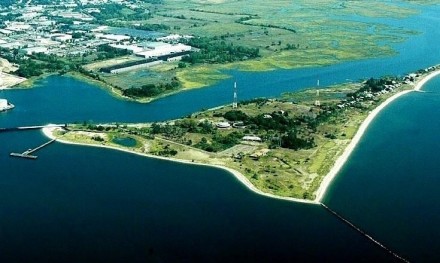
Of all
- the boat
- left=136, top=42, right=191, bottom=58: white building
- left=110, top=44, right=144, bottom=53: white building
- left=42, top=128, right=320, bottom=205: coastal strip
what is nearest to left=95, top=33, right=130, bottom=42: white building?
left=110, top=44, right=144, bottom=53: white building

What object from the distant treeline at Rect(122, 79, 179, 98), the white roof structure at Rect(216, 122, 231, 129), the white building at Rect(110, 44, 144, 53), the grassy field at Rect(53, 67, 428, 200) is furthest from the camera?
the white building at Rect(110, 44, 144, 53)

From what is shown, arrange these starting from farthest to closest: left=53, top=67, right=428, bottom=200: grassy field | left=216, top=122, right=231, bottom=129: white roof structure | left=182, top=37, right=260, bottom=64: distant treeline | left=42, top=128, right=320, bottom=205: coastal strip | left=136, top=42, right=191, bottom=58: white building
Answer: left=136, top=42, right=191, bottom=58: white building, left=182, top=37, right=260, bottom=64: distant treeline, left=216, top=122, right=231, bottom=129: white roof structure, left=53, top=67, right=428, bottom=200: grassy field, left=42, top=128, right=320, bottom=205: coastal strip

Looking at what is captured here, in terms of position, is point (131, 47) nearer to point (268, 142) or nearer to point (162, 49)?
point (162, 49)

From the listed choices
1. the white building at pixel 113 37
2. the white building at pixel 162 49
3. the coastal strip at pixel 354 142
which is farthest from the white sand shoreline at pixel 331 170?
the white building at pixel 113 37

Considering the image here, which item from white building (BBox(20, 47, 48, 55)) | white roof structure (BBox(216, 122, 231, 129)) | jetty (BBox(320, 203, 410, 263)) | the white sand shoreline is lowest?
jetty (BBox(320, 203, 410, 263))

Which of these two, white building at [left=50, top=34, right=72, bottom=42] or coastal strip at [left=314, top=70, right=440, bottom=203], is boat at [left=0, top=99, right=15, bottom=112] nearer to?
coastal strip at [left=314, top=70, right=440, bottom=203]

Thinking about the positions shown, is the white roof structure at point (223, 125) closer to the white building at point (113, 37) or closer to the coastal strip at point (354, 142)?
the coastal strip at point (354, 142)

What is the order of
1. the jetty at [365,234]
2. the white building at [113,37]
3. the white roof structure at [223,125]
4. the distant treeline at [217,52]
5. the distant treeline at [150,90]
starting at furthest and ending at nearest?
1. the white building at [113,37]
2. the distant treeline at [217,52]
3. the distant treeline at [150,90]
4. the white roof structure at [223,125]
5. the jetty at [365,234]

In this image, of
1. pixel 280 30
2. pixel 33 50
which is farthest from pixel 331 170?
pixel 280 30

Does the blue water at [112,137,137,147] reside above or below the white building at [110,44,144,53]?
below

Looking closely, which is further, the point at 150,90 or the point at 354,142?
the point at 150,90
